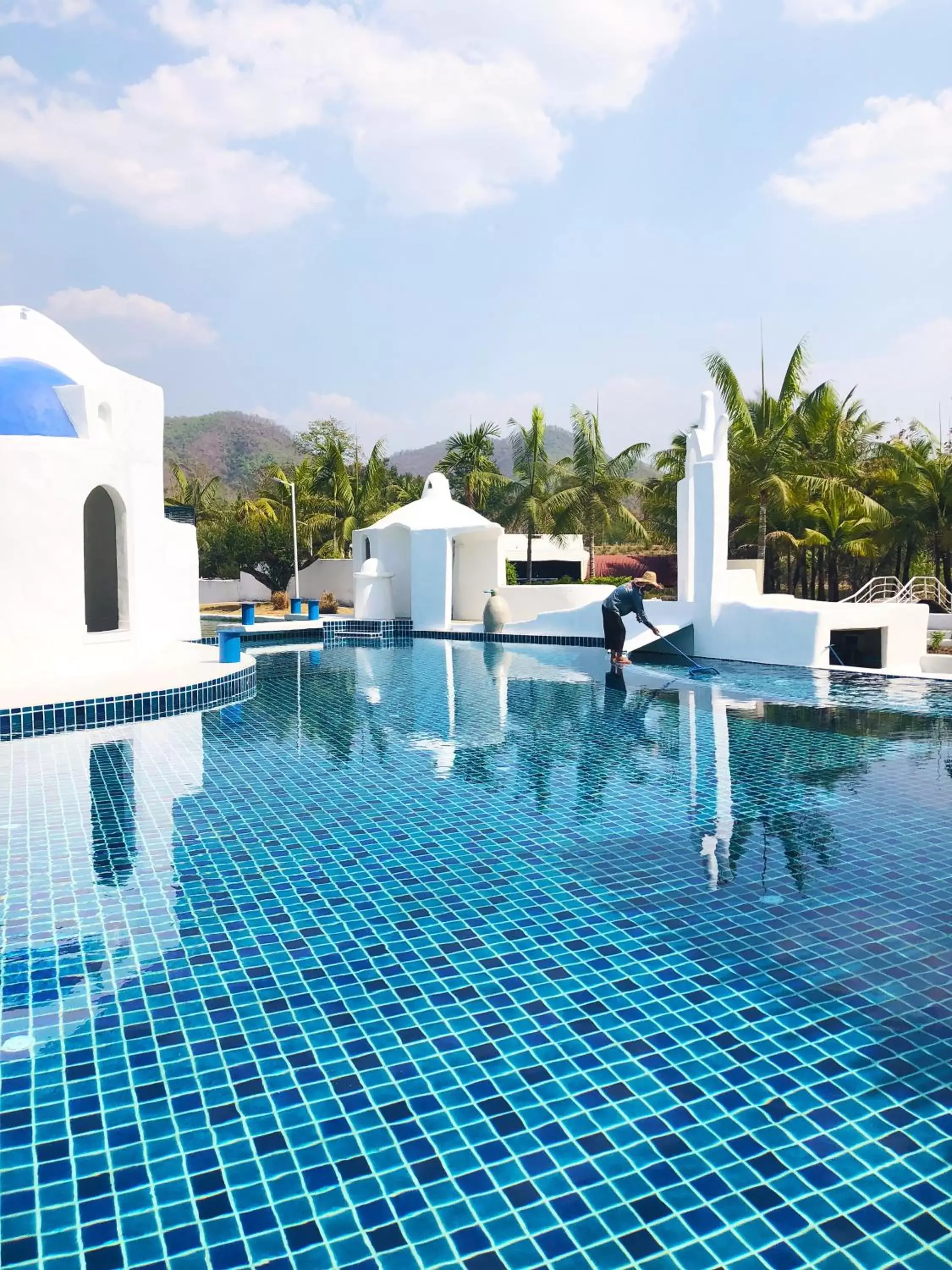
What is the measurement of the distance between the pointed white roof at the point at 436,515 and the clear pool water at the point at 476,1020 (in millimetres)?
13892

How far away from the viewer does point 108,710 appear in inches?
355

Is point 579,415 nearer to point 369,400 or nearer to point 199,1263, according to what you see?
point 369,400

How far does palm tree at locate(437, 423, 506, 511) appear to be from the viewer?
28.6m

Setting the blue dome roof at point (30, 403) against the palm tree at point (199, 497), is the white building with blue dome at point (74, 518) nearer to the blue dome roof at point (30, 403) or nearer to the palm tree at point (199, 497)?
the blue dome roof at point (30, 403)

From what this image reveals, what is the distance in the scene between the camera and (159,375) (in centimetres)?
3547

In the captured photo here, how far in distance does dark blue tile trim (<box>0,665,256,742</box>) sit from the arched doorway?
14.6 feet

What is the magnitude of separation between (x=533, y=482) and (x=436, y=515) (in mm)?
5000

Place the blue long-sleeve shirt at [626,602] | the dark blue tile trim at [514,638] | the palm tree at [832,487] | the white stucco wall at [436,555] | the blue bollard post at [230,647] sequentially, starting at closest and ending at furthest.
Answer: the blue bollard post at [230,647]
the blue long-sleeve shirt at [626,602]
the dark blue tile trim at [514,638]
the white stucco wall at [436,555]
the palm tree at [832,487]

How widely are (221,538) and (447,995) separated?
31706mm

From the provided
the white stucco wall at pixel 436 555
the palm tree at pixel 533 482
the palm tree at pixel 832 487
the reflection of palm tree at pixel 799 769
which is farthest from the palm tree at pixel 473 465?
the reflection of palm tree at pixel 799 769

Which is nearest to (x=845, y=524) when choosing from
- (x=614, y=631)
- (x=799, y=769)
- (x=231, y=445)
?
(x=614, y=631)

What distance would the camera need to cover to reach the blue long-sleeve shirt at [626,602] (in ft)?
44.6

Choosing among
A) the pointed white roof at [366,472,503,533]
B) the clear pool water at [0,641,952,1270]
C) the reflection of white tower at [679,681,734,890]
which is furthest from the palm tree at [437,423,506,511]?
the clear pool water at [0,641,952,1270]

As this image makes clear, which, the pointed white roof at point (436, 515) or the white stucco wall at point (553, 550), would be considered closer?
the pointed white roof at point (436, 515)
